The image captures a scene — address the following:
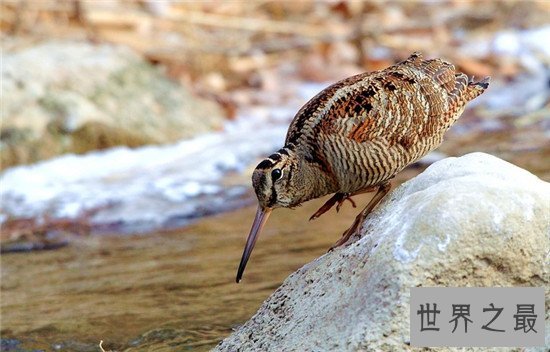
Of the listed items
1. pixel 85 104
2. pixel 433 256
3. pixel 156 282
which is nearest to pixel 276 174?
pixel 433 256

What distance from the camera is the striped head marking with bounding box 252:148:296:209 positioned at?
13.0ft

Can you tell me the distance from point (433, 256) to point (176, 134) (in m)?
6.03

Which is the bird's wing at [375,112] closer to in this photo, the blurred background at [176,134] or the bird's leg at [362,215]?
the bird's leg at [362,215]

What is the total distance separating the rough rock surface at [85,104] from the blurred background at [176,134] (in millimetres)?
17

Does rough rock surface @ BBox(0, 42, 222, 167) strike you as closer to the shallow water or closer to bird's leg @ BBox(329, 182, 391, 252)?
the shallow water

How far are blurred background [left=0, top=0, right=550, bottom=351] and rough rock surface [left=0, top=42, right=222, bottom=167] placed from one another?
17 millimetres

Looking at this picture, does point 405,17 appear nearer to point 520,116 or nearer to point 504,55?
point 504,55

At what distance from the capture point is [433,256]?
3.19m

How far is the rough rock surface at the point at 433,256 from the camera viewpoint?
125 inches

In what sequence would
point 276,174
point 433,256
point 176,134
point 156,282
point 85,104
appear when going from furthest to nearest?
1. point 176,134
2. point 85,104
3. point 156,282
4. point 276,174
5. point 433,256

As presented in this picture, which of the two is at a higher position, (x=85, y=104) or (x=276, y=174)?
(x=276, y=174)

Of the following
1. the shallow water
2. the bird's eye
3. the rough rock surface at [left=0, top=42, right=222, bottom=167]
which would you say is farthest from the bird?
the rough rock surface at [left=0, top=42, right=222, bottom=167]

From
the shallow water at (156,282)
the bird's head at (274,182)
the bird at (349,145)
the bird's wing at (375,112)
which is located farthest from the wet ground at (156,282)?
the bird's wing at (375,112)

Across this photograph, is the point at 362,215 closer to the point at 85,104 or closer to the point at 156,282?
the point at 156,282
